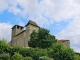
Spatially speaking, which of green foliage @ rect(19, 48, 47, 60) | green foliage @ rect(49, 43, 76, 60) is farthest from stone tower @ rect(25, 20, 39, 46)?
green foliage @ rect(49, 43, 76, 60)

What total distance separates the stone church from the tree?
11.0 meters

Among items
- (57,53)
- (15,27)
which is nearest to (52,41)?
(57,53)

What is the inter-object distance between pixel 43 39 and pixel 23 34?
15937 millimetres

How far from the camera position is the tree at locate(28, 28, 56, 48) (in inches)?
1612

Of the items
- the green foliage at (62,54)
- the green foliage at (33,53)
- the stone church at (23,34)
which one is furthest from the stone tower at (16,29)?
the green foliage at (62,54)

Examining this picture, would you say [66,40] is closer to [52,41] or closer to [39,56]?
[52,41]

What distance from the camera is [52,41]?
136 feet

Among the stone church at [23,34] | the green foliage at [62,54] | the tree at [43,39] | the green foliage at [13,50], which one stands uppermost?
the stone church at [23,34]

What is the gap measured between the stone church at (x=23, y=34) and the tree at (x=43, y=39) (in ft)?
36.1

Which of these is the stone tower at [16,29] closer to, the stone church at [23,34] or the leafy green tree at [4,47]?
the stone church at [23,34]

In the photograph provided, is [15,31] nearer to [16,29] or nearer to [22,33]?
[16,29]

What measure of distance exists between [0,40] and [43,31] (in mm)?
9800

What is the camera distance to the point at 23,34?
56.7 m

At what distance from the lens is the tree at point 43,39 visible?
40.9 m
